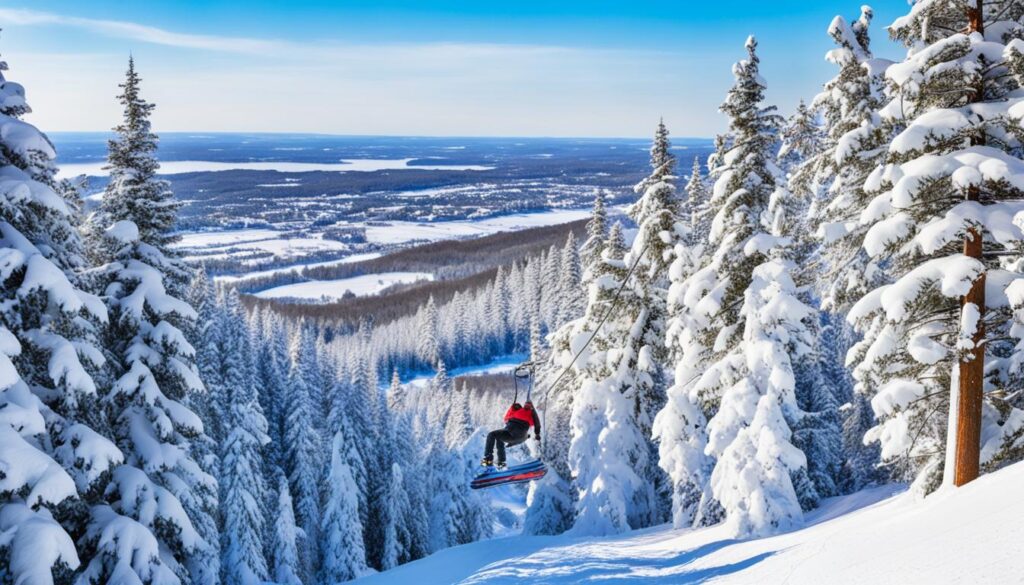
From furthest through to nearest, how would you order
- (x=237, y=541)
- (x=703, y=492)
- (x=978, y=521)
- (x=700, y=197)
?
(x=700, y=197), (x=237, y=541), (x=703, y=492), (x=978, y=521)

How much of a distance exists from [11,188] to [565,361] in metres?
18.1

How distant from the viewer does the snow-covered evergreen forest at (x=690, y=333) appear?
37.9 feet

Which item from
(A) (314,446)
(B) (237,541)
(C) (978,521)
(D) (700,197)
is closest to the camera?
(C) (978,521)

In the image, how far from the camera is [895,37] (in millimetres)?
12789

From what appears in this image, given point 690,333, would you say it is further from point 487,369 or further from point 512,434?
point 487,369

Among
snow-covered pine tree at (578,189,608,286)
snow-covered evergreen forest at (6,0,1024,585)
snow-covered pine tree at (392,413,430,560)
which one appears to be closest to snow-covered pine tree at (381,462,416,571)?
snow-covered pine tree at (392,413,430,560)

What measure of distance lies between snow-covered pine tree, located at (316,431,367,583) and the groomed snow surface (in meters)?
15.4

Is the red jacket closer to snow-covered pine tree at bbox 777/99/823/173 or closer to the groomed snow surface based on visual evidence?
the groomed snow surface

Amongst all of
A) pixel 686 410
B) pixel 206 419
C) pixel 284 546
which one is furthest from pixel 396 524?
pixel 686 410

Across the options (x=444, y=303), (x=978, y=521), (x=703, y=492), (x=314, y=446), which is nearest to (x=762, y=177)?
(x=703, y=492)

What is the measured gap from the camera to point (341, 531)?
39875 mm

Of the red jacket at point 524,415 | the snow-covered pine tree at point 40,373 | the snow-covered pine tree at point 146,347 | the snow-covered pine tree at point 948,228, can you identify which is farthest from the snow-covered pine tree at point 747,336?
the snow-covered pine tree at point 40,373

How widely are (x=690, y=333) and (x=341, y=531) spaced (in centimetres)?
2713

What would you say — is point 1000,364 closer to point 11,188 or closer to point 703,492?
point 703,492
